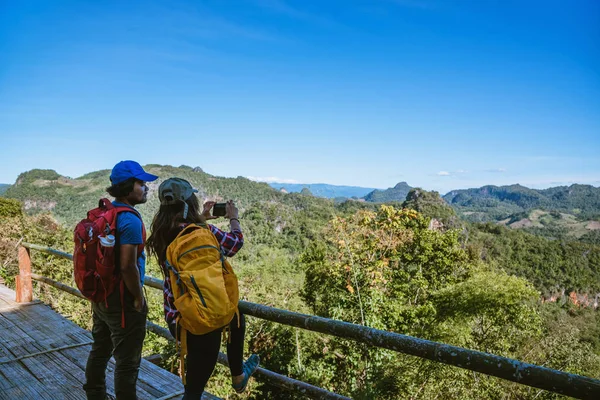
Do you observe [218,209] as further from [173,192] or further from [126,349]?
[126,349]

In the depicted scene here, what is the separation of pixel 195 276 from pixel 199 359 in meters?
0.53

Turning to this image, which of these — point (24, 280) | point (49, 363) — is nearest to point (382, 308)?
point (24, 280)

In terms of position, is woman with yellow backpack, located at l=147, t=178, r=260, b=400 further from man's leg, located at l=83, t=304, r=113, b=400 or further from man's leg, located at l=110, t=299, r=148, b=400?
man's leg, located at l=83, t=304, r=113, b=400

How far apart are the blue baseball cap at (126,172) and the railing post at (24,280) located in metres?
3.45

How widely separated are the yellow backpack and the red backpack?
414 mm

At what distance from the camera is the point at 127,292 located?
2125 millimetres

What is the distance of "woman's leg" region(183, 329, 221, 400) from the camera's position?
190 cm

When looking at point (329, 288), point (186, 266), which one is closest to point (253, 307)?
point (186, 266)

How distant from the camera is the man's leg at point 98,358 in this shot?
7.61ft

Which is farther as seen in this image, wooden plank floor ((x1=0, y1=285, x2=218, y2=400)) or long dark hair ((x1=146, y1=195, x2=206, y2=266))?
wooden plank floor ((x1=0, y1=285, x2=218, y2=400))

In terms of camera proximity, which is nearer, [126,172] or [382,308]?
[126,172]

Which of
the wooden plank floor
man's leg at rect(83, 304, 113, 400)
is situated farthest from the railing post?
man's leg at rect(83, 304, 113, 400)

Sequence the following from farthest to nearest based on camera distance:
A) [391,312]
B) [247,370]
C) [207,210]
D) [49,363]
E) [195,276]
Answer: [391,312] < [49,363] < [247,370] < [207,210] < [195,276]

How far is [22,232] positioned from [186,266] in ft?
64.6
